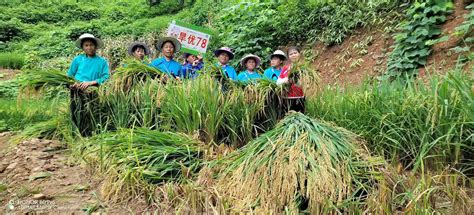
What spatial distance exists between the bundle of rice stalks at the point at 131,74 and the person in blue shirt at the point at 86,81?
1.07 ft

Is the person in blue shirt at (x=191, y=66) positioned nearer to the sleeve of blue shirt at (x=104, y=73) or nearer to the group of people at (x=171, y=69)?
the group of people at (x=171, y=69)

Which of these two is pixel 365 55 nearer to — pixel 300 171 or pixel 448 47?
pixel 448 47

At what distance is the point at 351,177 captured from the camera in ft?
8.18

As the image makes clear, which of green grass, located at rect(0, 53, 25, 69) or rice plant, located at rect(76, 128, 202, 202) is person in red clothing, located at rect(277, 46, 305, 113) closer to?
rice plant, located at rect(76, 128, 202, 202)

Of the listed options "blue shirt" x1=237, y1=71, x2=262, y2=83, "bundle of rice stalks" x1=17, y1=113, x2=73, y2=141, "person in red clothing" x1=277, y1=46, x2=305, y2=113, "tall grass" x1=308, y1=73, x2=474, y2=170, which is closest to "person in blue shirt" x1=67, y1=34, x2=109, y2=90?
"bundle of rice stalks" x1=17, y1=113, x2=73, y2=141

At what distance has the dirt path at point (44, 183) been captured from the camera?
105 inches

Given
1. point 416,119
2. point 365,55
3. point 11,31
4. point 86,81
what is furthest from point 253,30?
point 11,31

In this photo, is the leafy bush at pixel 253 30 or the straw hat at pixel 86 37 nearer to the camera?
the straw hat at pixel 86 37

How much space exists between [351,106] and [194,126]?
149 centimetres

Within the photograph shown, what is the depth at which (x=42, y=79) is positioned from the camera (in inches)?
144

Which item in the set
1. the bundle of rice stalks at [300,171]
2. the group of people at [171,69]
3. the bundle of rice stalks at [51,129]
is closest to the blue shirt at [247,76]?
the group of people at [171,69]

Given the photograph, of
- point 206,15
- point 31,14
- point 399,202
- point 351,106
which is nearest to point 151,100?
point 351,106

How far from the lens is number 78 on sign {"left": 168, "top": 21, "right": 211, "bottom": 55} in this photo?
15.4 feet

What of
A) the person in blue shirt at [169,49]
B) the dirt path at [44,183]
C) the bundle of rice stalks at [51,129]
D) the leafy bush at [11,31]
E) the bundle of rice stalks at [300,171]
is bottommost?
the dirt path at [44,183]
